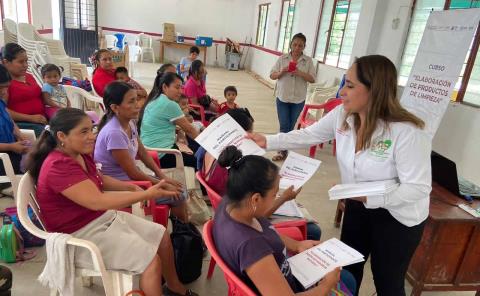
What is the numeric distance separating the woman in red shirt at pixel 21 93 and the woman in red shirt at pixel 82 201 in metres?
1.71

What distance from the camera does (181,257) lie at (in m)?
1.91

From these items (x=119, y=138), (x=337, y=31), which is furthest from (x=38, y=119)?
(x=337, y=31)

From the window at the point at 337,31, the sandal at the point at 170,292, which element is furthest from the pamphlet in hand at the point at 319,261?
the window at the point at 337,31

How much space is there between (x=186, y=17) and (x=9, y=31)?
26.3ft

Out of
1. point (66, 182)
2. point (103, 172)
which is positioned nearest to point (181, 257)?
point (103, 172)

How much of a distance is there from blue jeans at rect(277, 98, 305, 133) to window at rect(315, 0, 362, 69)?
6.76 ft

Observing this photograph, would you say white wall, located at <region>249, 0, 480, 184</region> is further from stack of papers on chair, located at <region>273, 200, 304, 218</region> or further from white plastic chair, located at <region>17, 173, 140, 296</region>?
white plastic chair, located at <region>17, 173, 140, 296</region>

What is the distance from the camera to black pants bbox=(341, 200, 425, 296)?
57.8 inches

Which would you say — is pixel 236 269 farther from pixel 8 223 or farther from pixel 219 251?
pixel 8 223

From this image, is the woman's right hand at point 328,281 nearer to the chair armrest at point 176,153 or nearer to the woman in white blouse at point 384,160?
the woman in white blouse at point 384,160

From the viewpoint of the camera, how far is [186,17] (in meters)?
12.6

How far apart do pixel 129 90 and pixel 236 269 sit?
1356 mm

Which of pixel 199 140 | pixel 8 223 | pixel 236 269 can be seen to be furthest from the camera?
pixel 8 223

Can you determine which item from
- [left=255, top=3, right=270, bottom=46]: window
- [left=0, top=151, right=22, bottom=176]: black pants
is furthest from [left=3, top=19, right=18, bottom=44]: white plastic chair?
[left=255, top=3, right=270, bottom=46]: window
